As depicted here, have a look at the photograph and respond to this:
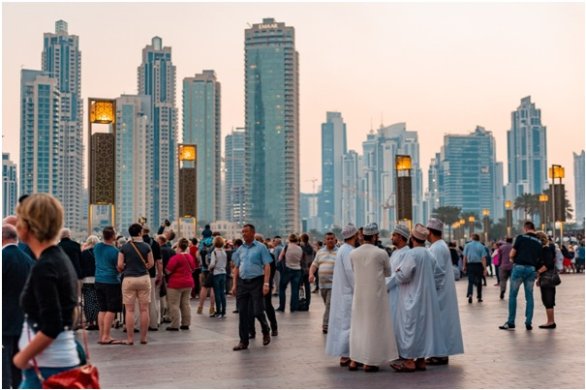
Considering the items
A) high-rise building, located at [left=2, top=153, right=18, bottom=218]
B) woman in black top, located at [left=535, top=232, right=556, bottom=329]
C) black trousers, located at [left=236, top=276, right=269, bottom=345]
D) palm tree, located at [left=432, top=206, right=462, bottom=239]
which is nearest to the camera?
black trousers, located at [left=236, top=276, right=269, bottom=345]

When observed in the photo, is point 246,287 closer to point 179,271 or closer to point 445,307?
point 445,307

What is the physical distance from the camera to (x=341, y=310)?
36.3 ft

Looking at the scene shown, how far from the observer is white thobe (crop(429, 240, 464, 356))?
36.0 feet

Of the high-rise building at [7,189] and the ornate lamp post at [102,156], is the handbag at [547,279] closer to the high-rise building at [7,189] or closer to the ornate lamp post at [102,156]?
the ornate lamp post at [102,156]

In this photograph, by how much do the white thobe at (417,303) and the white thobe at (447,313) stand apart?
188 mm

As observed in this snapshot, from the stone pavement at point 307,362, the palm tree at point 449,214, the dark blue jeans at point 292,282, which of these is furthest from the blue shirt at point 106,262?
the palm tree at point 449,214

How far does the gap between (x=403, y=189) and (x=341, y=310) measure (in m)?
25.3

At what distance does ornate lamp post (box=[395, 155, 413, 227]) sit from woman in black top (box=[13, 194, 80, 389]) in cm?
3067

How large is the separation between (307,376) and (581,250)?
3894cm

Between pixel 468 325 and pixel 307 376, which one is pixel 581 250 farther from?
pixel 307 376

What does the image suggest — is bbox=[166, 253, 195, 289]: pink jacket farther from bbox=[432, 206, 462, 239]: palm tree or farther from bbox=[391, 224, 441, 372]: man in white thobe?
bbox=[432, 206, 462, 239]: palm tree

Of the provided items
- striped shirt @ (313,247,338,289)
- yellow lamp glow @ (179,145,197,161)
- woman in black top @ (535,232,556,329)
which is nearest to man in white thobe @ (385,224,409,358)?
striped shirt @ (313,247,338,289)

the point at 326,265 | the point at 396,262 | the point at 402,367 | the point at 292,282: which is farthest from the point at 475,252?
the point at 402,367

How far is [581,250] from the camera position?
151 feet
